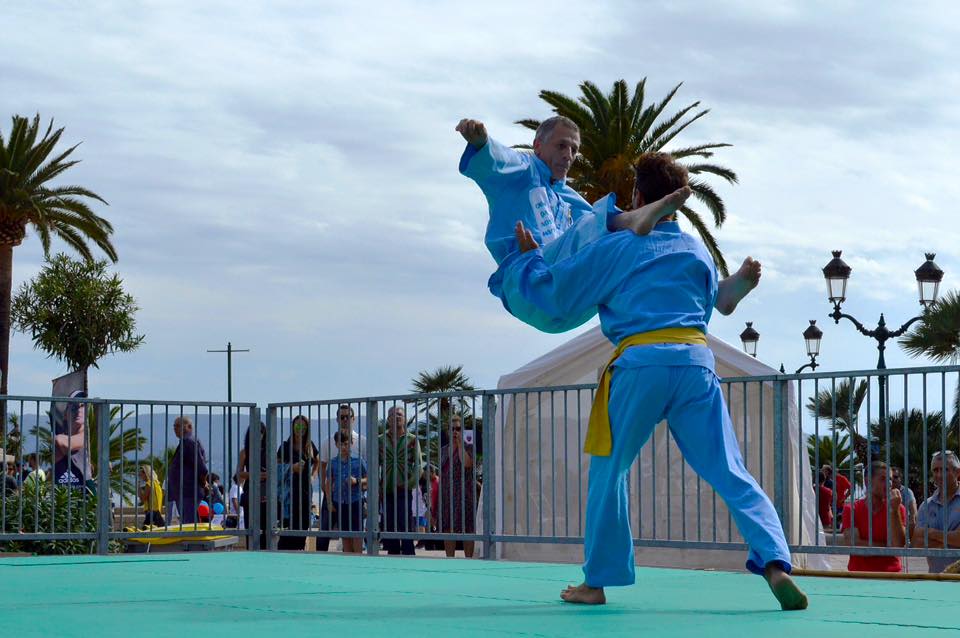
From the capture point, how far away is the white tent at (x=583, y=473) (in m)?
10.8

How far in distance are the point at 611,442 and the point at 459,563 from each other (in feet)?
12.0

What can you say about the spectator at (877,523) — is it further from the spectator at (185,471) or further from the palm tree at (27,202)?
the palm tree at (27,202)

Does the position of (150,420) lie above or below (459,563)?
above

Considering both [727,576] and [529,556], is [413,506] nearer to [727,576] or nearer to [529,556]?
[529,556]

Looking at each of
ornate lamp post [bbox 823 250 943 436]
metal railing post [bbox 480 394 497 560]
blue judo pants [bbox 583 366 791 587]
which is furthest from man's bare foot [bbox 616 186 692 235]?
ornate lamp post [bbox 823 250 943 436]

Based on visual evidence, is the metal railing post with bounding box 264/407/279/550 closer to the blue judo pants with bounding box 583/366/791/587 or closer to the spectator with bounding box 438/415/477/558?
the spectator with bounding box 438/415/477/558

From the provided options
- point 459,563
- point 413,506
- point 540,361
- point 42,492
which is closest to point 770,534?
point 459,563

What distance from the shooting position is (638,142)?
30.1 meters

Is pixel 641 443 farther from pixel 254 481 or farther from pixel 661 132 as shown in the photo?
pixel 661 132

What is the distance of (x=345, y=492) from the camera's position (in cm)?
1112

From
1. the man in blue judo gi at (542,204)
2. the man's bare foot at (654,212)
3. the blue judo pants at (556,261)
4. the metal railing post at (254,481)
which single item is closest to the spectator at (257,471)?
the metal railing post at (254,481)

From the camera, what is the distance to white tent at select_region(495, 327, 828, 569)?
10.8m

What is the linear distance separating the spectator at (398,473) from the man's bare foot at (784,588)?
567 cm

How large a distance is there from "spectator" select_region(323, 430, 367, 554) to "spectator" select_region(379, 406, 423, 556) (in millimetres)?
242
